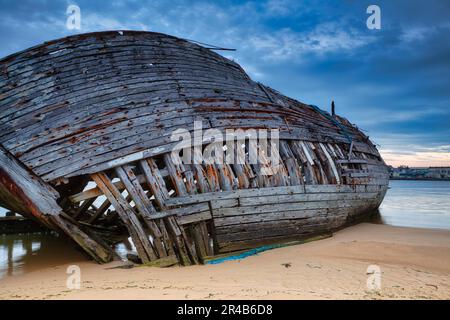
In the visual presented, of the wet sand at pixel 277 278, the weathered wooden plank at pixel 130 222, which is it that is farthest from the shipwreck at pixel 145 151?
the wet sand at pixel 277 278

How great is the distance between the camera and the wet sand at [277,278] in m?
4.26

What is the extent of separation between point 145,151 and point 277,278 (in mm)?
3143

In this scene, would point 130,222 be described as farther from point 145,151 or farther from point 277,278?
point 277,278

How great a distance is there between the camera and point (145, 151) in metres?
5.89

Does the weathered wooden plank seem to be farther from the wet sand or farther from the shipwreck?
the wet sand

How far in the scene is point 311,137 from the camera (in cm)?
870

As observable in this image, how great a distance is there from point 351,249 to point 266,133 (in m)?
3.20

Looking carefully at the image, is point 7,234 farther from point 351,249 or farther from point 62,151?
point 351,249

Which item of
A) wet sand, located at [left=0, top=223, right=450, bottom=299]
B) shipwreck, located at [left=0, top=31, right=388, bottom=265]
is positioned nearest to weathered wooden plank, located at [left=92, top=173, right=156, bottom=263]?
shipwreck, located at [left=0, top=31, right=388, bottom=265]

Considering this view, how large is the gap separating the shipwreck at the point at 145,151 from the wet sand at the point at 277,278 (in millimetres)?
609

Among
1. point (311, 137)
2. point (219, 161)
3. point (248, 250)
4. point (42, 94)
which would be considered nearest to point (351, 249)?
point (248, 250)

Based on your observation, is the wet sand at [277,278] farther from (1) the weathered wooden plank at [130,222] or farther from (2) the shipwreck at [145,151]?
(2) the shipwreck at [145,151]

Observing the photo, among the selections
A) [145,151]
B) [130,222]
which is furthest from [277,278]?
[145,151]

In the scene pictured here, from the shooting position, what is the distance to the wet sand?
426 cm
